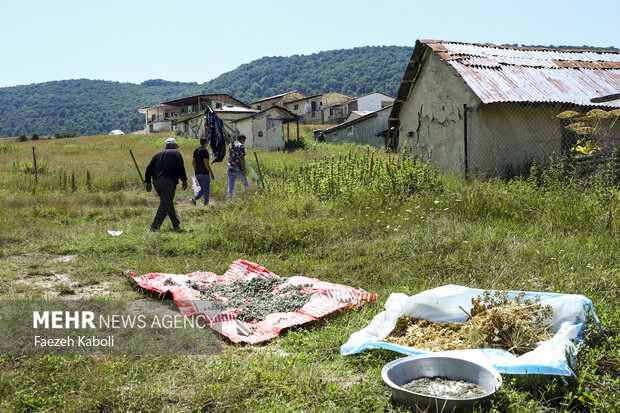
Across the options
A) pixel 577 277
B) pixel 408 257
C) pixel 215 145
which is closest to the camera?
pixel 577 277

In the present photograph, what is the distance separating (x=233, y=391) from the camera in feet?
9.46

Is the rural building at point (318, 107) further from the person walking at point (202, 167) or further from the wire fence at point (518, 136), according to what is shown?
the person walking at point (202, 167)

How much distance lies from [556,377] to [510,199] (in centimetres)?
494

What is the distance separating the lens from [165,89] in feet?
527

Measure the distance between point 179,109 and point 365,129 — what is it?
1320 inches

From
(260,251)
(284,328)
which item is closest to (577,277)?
(284,328)

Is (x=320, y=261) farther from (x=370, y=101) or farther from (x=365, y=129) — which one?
(x=370, y=101)

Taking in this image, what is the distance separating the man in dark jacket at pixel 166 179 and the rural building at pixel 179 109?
175 ft

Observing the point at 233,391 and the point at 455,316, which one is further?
the point at 455,316

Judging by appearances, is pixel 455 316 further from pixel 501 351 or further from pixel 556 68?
pixel 556 68

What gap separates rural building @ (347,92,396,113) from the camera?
196ft

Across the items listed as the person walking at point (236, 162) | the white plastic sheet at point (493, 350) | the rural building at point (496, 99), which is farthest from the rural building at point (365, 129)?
the white plastic sheet at point (493, 350)

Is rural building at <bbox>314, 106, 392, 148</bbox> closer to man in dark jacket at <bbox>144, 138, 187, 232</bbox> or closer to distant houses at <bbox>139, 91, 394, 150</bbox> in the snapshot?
distant houses at <bbox>139, 91, 394, 150</bbox>
